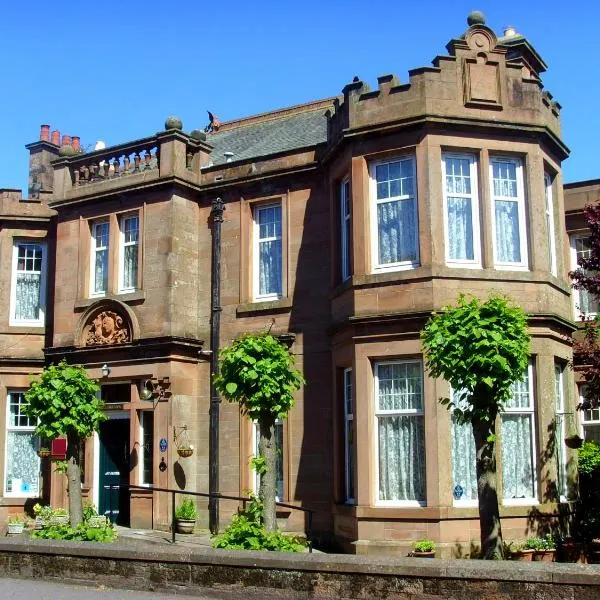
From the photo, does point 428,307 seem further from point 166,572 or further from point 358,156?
point 166,572

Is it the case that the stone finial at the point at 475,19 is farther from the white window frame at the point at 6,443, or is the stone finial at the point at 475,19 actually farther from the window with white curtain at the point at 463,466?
the white window frame at the point at 6,443

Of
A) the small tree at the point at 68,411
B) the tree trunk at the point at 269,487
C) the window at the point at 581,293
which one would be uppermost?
the window at the point at 581,293

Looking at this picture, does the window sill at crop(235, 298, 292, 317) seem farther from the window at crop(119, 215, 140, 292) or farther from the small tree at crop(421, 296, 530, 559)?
the small tree at crop(421, 296, 530, 559)

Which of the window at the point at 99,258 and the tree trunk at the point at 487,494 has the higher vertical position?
the window at the point at 99,258

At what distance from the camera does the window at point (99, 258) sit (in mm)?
19000

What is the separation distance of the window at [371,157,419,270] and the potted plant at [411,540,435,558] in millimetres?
4566

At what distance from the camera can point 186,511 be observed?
654 inches

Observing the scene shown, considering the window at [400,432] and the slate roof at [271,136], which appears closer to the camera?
the window at [400,432]

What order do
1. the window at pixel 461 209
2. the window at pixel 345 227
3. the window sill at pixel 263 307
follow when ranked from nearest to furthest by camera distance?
the window at pixel 461 209, the window at pixel 345 227, the window sill at pixel 263 307

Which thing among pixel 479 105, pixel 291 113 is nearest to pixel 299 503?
pixel 479 105

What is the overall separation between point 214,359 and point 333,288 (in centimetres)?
312

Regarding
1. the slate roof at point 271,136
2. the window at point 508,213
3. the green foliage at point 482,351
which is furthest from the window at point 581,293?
the green foliage at point 482,351

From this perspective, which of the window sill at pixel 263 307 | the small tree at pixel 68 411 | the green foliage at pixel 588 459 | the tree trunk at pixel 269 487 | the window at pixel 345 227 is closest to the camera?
the tree trunk at pixel 269 487

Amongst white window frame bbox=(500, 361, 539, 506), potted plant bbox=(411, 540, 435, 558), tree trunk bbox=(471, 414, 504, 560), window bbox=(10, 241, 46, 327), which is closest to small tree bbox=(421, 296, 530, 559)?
tree trunk bbox=(471, 414, 504, 560)
